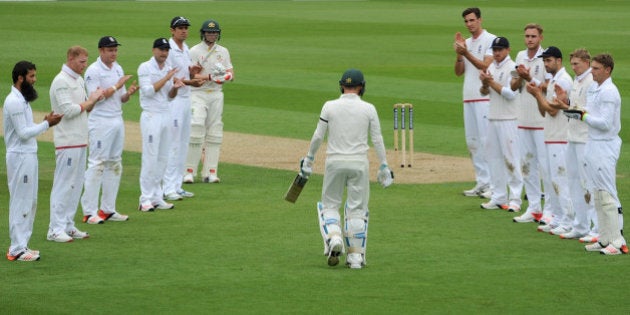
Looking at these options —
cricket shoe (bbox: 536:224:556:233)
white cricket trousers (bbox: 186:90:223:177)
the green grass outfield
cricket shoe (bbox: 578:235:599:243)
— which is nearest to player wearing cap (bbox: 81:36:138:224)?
the green grass outfield

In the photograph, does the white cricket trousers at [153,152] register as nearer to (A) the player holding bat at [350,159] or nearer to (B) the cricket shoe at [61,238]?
(B) the cricket shoe at [61,238]

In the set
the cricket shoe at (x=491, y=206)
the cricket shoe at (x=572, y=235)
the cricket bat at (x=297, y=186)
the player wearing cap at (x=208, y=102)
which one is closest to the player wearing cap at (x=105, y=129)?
the cricket bat at (x=297, y=186)

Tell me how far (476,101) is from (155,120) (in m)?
4.48

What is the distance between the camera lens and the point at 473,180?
1858 cm

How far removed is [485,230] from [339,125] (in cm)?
306

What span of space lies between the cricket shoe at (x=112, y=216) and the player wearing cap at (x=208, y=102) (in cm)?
311

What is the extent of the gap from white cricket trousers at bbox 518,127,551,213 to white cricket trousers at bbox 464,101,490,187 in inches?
73.1

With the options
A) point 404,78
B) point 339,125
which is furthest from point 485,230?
point 404,78

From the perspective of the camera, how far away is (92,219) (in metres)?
15.3

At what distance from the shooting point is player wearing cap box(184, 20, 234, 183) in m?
18.3

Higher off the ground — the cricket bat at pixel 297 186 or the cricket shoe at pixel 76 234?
the cricket bat at pixel 297 186

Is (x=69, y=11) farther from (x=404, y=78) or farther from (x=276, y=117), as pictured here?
(x=276, y=117)

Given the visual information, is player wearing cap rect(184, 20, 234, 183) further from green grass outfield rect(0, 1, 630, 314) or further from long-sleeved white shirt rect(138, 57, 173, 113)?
long-sleeved white shirt rect(138, 57, 173, 113)

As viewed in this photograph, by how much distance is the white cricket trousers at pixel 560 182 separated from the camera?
1449 cm
